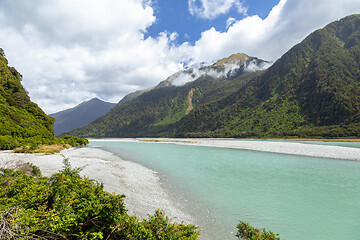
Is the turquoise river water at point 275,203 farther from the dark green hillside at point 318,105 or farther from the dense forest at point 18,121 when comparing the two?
the dark green hillside at point 318,105

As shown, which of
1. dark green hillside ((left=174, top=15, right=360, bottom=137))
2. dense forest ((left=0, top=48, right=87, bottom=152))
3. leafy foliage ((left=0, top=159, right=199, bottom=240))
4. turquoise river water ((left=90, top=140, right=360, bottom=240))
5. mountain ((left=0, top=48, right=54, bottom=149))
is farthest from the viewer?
dark green hillside ((left=174, top=15, right=360, bottom=137))

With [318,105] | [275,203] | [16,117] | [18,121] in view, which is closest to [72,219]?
[275,203]

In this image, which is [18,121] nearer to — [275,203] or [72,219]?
[72,219]

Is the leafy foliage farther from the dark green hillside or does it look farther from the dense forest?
the dark green hillside

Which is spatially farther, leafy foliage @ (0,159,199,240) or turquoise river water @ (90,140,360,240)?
turquoise river water @ (90,140,360,240)

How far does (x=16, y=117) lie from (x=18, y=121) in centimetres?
124

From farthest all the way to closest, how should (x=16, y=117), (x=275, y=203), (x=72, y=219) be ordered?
(x=16, y=117)
(x=275, y=203)
(x=72, y=219)

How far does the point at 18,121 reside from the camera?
48.7 metres

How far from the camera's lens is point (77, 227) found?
4984mm

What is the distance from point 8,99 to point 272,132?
6344 inches

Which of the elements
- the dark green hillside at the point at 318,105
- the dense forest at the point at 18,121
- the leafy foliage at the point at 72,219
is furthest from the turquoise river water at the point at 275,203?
the dark green hillside at the point at 318,105

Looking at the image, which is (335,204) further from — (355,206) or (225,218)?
(225,218)

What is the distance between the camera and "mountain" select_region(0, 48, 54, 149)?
42250mm

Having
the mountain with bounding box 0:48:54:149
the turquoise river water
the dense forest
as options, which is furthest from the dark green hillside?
the mountain with bounding box 0:48:54:149
